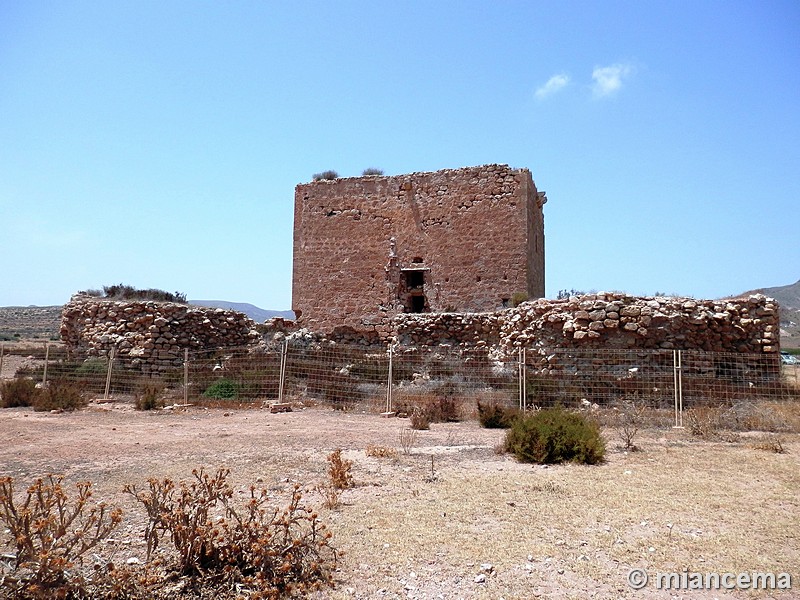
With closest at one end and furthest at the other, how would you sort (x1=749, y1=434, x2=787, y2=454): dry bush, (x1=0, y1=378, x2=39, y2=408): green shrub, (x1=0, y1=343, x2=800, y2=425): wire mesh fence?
(x1=749, y1=434, x2=787, y2=454): dry bush
(x1=0, y1=343, x2=800, y2=425): wire mesh fence
(x1=0, y1=378, x2=39, y2=408): green shrub

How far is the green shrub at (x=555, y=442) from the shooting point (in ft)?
22.3

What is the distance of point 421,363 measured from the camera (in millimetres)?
14211

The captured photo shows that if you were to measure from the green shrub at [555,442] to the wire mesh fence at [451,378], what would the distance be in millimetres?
3720

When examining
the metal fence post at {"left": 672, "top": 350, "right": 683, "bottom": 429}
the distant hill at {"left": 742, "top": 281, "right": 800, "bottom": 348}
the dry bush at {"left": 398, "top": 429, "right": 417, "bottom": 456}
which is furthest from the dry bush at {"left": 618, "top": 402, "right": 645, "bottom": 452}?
the distant hill at {"left": 742, "top": 281, "right": 800, "bottom": 348}

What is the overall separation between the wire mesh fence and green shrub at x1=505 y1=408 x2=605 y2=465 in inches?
146

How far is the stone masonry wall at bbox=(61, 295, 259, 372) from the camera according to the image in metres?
16.3

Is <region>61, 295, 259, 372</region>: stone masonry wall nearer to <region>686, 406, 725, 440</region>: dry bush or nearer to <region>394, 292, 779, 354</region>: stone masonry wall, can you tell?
<region>394, 292, 779, 354</region>: stone masonry wall

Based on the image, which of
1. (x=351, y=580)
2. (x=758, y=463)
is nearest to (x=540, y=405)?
(x=758, y=463)

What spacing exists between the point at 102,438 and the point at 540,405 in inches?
312

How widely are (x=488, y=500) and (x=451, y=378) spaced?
328 inches

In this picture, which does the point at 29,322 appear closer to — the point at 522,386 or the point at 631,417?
the point at 522,386

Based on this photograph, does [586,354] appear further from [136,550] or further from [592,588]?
[136,550]

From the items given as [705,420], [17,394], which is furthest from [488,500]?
[17,394]

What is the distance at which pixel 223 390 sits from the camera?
14047 mm
